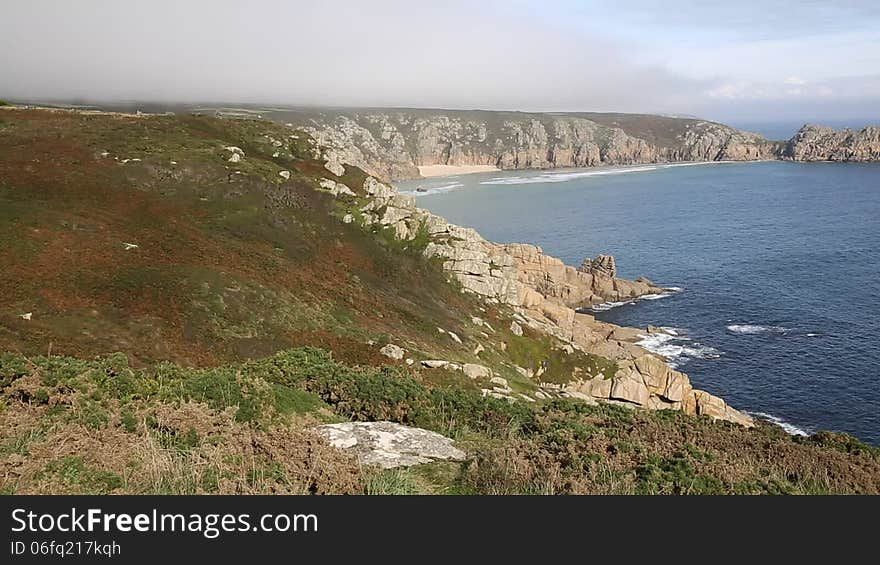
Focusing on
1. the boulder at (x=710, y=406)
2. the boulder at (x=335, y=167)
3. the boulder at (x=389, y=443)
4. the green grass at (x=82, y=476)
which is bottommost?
the boulder at (x=710, y=406)

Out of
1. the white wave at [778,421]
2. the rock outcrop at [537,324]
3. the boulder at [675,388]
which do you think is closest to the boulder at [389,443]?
the rock outcrop at [537,324]

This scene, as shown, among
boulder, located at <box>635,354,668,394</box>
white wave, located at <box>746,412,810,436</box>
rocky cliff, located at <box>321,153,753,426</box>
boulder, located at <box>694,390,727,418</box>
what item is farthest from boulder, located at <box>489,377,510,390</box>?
white wave, located at <box>746,412,810,436</box>

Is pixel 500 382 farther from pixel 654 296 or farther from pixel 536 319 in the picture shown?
pixel 654 296

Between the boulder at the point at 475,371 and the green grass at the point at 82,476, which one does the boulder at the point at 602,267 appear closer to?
the boulder at the point at 475,371

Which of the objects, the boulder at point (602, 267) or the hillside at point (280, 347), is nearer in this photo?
the hillside at point (280, 347)

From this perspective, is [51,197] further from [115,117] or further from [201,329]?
[115,117]

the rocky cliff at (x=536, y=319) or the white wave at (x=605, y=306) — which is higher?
the rocky cliff at (x=536, y=319)

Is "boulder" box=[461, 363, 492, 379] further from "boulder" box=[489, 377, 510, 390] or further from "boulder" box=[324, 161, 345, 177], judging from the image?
"boulder" box=[324, 161, 345, 177]
